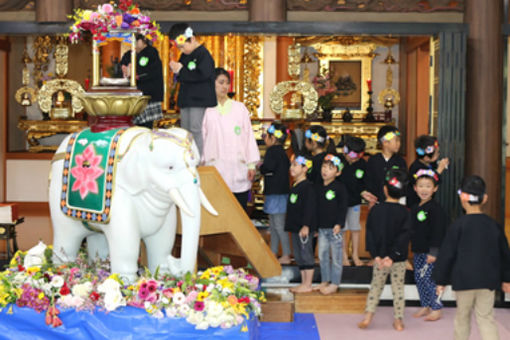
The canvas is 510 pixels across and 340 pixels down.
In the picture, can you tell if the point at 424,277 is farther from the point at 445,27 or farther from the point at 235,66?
the point at 235,66

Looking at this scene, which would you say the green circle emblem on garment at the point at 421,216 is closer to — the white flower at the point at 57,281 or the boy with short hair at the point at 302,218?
the boy with short hair at the point at 302,218

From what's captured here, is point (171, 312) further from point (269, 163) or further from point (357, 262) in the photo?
point (357, 262)

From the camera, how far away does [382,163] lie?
21.8 ft

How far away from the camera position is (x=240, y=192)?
6.66 meters

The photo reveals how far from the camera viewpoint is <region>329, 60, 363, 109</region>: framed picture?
13.2 meters

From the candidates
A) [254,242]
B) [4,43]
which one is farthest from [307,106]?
[4,43]

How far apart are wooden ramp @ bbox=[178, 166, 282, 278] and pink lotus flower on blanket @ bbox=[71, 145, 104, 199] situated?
86 centimetres

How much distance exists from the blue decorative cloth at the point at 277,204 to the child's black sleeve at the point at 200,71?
130cm

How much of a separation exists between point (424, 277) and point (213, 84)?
2.27 m

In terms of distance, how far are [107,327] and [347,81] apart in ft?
29.9

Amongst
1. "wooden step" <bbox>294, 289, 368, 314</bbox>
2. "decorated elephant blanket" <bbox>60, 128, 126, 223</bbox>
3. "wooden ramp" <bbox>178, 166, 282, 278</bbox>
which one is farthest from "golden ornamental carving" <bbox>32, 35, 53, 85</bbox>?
"decorated elephant blanket" <bbox>60, 128, 126, 223</bbox>

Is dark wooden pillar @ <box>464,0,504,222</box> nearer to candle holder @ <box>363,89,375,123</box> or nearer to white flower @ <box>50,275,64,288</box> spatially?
white flower @ <box>50,275,64,288</box>

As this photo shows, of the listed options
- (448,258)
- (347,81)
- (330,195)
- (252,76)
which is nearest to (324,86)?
(347,81)

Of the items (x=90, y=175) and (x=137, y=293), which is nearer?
(x=137, y=293)
